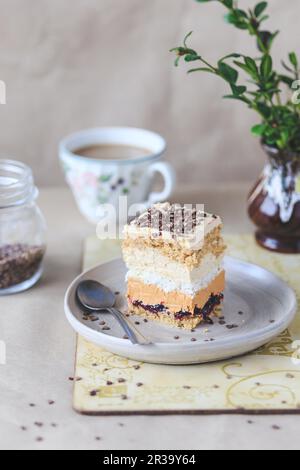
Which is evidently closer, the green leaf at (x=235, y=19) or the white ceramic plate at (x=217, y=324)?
the white ceramic plate at (x=217, y=324)

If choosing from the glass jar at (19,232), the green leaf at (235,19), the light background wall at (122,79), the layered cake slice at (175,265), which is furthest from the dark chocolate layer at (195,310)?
the light background wall at (122,79)

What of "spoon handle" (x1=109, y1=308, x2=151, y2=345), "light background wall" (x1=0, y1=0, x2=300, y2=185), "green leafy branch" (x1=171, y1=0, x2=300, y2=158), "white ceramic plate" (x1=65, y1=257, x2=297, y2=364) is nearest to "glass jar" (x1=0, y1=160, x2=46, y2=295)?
"white ceramic plate" (x1=65, y1=257, x2=297, y2=364)

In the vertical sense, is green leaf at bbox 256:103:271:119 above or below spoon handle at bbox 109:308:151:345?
above

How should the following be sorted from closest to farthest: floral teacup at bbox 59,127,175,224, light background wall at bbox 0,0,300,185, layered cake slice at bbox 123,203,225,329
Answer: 1. layered cake slice at bbox 123,203,225,329
2. floral teacup at bbox 59,127,175,224
3. light background wall at bbox 0,0,300,185

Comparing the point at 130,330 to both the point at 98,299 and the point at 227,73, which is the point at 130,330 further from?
the point at 227,73

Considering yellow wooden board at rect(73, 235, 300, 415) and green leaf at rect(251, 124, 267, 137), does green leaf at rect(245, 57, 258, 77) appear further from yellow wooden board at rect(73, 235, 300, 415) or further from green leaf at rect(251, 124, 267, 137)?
yellow wooden board at rect(73, 235, 300, 415)

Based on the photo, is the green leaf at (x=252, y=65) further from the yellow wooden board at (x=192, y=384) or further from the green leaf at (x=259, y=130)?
the yellow wooden board at (x=192, y=384)

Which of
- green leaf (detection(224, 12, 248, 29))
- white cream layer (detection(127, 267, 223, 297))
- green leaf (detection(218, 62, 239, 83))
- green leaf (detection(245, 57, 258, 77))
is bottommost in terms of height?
white cream layer (detection(127, 267, 223, 297))

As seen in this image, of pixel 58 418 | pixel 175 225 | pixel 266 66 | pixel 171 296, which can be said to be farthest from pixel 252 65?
pixel 58 418
